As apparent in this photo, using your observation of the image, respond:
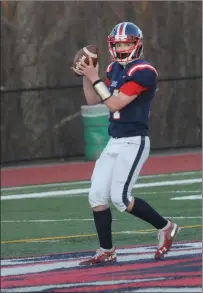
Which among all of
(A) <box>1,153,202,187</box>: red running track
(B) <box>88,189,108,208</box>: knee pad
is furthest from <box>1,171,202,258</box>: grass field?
(B) <box>88,189,108,208</box>: knee pad

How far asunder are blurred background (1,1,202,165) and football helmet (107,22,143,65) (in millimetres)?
13659

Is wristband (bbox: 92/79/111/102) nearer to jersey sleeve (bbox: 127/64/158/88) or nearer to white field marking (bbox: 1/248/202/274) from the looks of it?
jersey sleeve (bbox: 127/64/158/88)

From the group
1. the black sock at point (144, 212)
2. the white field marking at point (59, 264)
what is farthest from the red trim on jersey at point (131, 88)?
the white field marking at point (59, 264)

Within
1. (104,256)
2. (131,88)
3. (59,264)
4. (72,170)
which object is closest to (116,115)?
(131,88)

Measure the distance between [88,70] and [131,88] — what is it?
0.39m

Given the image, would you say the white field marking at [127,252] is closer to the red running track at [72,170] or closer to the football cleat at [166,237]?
the football cleat at [166,237]

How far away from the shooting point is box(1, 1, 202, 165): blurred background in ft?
69.5

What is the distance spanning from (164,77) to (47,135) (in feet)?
8.68

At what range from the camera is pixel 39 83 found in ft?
70.3

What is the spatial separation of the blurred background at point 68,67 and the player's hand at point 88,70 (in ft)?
45.3

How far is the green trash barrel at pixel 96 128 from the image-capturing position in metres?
20.9

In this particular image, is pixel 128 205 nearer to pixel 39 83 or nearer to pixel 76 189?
pixel 76 189

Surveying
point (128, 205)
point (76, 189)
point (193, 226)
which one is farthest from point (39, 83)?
point (128, 205)

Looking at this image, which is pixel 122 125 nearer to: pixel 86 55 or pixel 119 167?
pixel 119 167
